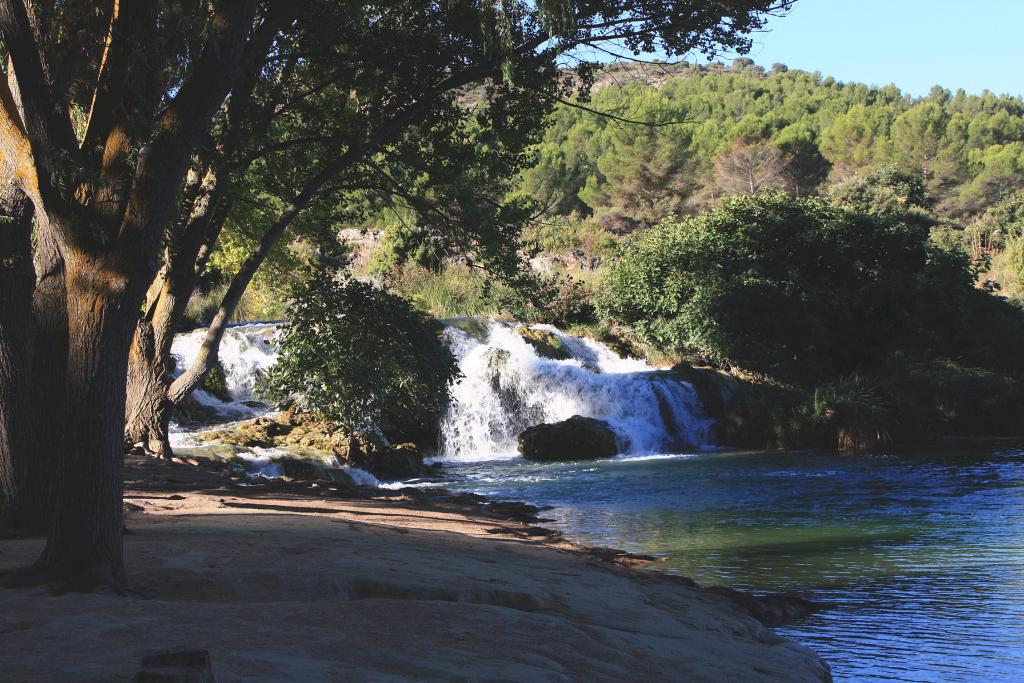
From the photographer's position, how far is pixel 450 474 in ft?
64.1

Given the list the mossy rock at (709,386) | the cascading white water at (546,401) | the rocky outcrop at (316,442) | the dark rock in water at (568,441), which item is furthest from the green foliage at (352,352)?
the mossy rock at (709,386)

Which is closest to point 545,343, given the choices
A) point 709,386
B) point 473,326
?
point 473,326

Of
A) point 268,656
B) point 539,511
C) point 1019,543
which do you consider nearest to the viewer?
point 268,656

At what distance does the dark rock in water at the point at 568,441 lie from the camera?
22.2 meters

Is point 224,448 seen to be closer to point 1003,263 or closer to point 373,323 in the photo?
point 373,323

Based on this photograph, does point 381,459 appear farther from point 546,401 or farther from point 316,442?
point 546,401

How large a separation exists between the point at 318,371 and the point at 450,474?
4610mm

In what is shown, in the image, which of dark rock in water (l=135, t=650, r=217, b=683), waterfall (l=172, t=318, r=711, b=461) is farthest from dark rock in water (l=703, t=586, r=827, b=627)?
waterfall (l=172, t=318, r=711, b=461)

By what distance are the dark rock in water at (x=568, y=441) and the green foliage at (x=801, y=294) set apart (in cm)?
643

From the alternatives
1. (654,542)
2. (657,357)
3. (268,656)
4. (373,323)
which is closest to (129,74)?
(268,656)

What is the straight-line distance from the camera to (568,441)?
2234cm

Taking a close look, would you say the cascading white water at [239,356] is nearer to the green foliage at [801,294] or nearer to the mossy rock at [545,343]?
the mossy rock at [545,343]

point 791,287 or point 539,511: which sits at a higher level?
point 791,287

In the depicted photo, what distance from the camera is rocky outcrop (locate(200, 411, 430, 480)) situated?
56.5 feet
